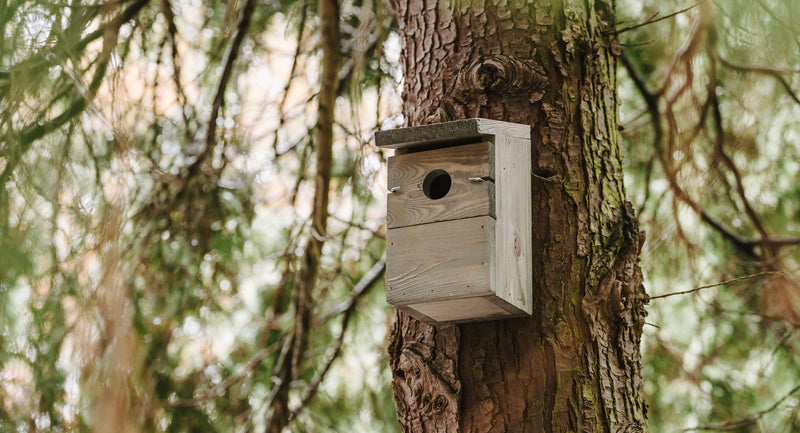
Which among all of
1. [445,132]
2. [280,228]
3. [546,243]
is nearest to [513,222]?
[546,243]

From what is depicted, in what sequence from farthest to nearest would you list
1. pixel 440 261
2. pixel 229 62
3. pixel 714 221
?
pixel 714 221
pixel 229 62
pixel 440 261

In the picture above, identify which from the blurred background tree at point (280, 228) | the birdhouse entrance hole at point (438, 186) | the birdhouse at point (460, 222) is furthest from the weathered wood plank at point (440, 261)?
the blurred background tree at point (280, 228)

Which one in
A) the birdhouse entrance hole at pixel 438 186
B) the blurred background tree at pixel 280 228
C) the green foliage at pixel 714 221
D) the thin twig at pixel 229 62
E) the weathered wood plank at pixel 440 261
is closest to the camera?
the weathered wood plank at pixel 440 261

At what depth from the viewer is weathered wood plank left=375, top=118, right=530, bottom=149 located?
6.11 feet

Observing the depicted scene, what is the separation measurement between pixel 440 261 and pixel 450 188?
16 centimetres

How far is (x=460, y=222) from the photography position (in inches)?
73.4

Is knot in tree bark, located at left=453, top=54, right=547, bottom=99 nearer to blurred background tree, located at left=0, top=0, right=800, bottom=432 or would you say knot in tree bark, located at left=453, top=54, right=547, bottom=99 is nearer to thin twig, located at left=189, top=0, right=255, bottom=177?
blurred background tree, located at left=0, top=0, right=800, bottom=432

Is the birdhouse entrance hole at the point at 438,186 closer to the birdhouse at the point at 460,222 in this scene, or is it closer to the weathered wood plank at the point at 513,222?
the birdhouse at the point at 460,222

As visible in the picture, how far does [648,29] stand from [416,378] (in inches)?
80.5

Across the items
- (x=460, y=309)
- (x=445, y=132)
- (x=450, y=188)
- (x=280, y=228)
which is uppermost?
(x=280, y=228)

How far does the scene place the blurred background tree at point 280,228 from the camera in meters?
2.49

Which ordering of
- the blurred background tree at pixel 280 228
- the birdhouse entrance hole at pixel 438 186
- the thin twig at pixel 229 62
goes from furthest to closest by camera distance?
the thin twig at pixel 229 62
the blurred background tree at pixel 280 228
the birdhouse entrance hole at pixel 438 186

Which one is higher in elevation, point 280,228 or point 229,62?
point 229,62

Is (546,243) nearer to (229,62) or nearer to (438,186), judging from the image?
(438,186)
